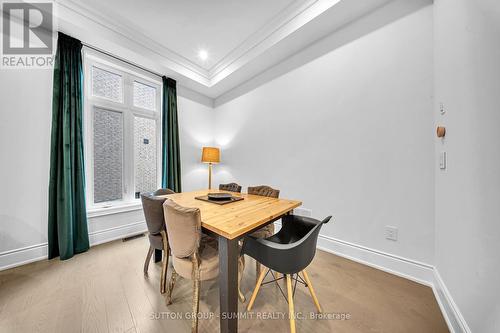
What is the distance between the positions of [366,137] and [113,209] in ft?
12.1

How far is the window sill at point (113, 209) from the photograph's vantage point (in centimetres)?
241

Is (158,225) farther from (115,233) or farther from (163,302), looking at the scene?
(115,233)

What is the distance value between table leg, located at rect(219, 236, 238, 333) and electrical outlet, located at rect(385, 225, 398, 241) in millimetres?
1770

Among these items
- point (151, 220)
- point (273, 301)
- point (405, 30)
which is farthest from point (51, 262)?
point (405, 30)

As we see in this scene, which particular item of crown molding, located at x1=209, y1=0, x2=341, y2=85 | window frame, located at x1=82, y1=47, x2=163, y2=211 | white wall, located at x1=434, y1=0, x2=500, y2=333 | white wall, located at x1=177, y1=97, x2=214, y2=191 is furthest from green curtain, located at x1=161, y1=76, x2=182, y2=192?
white wall, located at x1=434, y1=0, x2=500, y2=333

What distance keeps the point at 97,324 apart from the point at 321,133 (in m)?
2.87

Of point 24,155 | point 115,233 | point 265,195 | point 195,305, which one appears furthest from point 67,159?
point 265,195

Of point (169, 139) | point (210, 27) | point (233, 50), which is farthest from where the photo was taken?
point (169, 139)

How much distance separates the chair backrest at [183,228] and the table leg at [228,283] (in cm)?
19

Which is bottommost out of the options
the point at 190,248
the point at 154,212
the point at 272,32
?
the point at 190,248

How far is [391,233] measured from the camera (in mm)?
1786

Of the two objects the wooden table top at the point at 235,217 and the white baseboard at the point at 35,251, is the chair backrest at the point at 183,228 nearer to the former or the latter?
the wooden table top at the point at 235,217

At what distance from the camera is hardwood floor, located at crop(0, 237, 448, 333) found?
3.87 feet

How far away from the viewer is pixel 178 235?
1102 mm
